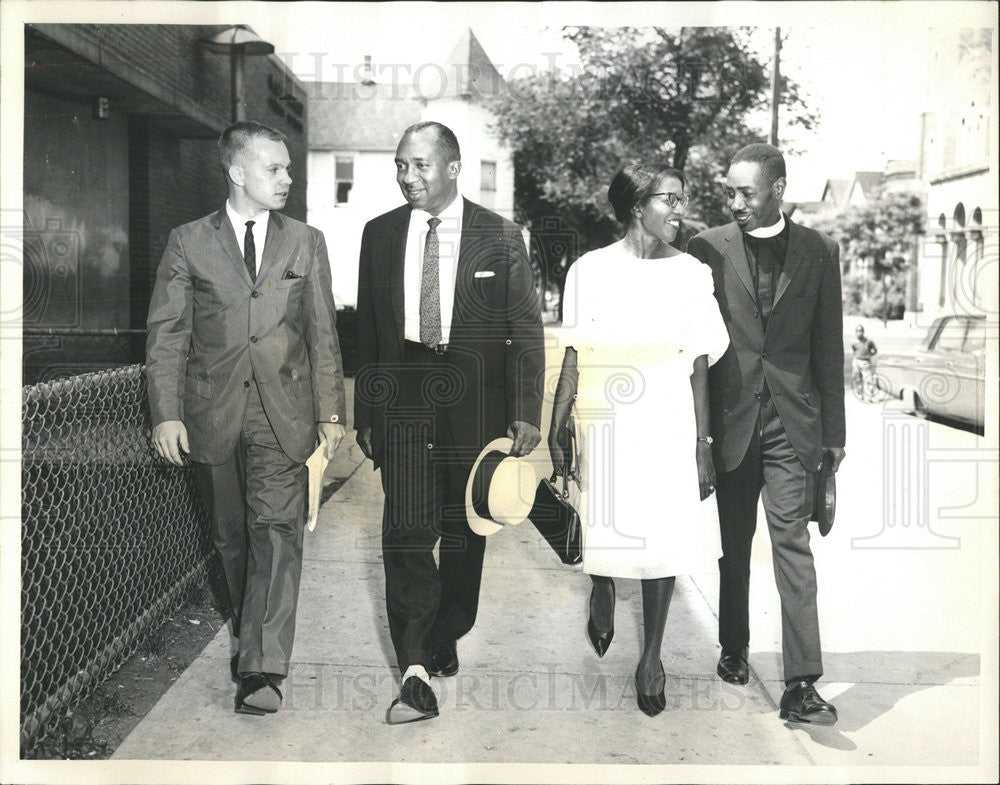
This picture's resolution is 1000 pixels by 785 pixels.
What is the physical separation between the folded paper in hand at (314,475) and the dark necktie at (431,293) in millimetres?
621

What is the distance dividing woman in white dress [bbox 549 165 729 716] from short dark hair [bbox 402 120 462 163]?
0.62 metres

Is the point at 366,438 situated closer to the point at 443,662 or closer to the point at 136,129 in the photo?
the point at 443,662

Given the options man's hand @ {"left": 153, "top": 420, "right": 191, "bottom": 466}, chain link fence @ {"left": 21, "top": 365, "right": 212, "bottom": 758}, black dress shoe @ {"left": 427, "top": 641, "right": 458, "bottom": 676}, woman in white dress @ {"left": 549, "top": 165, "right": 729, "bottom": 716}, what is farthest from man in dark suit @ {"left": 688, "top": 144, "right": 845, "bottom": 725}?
chain link fence @ {"left": 21, "top": 365, "right": 212, "bottom": 758}

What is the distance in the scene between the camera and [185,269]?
429cm

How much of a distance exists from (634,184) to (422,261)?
85 cm

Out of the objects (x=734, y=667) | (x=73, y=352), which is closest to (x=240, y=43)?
(x=734, y=667)

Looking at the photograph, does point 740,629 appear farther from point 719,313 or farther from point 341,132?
point 341,132

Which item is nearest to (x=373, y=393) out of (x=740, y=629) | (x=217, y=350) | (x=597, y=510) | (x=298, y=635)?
(x=217, y=350)

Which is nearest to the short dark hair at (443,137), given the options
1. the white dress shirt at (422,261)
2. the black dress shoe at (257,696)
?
the white dress shirt at (422,261)

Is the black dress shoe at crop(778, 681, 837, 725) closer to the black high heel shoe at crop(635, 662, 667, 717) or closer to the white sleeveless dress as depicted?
the black high heel shoe at crop(635, 662, 667, 717)

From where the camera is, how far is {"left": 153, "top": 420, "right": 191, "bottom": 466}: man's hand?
4273mm

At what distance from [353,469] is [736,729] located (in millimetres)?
4473

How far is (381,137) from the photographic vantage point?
14.8ft

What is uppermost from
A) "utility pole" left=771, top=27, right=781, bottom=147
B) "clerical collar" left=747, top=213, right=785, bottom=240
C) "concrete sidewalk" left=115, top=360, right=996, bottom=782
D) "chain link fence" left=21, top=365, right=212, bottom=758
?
"utility pole" left=771, top=27, right=781, bottom=147
